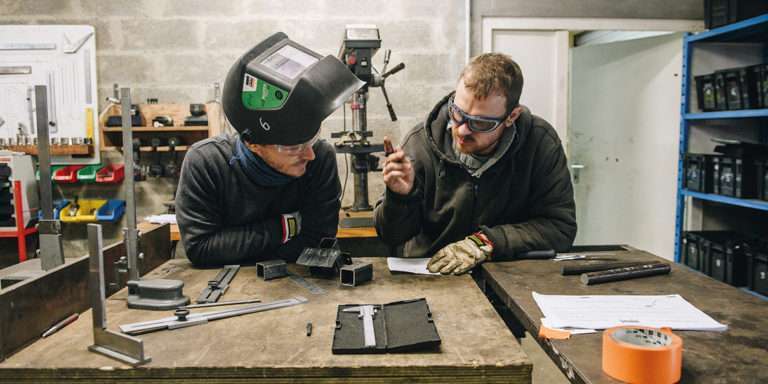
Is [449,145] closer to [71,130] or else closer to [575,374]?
[575,374]

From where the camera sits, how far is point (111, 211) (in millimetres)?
3357

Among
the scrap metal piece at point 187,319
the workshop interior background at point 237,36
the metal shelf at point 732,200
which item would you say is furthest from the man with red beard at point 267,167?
the metal shelf at point 732,200

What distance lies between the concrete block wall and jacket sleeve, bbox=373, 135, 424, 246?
5.40 feet

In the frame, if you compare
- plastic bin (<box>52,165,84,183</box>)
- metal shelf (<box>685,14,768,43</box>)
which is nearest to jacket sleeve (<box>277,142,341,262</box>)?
plastic bin (<box>52,165,84,183</box>)

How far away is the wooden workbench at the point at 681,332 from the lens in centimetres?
86

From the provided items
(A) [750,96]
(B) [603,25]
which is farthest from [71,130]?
(A) [750,96]

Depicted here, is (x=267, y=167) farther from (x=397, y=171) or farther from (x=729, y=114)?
(x=729, y=114)

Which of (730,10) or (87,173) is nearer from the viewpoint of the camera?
(730,10)

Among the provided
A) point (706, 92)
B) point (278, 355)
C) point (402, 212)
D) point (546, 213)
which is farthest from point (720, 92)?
point (278, 355)

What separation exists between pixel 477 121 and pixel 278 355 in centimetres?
105

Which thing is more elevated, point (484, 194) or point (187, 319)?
point (484, 194)

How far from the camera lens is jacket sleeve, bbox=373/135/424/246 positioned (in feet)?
5.63

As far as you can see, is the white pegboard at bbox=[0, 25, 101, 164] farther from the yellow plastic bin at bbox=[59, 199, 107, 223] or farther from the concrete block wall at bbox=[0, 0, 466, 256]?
the yellow plastic bin at bbox=[59, 199, 107, 223]

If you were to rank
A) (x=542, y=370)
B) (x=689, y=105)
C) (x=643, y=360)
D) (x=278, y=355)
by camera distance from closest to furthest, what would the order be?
(x=643, y=360)
(x=278, y=355)
(x=542, y=370)
(x=689, y=105)
